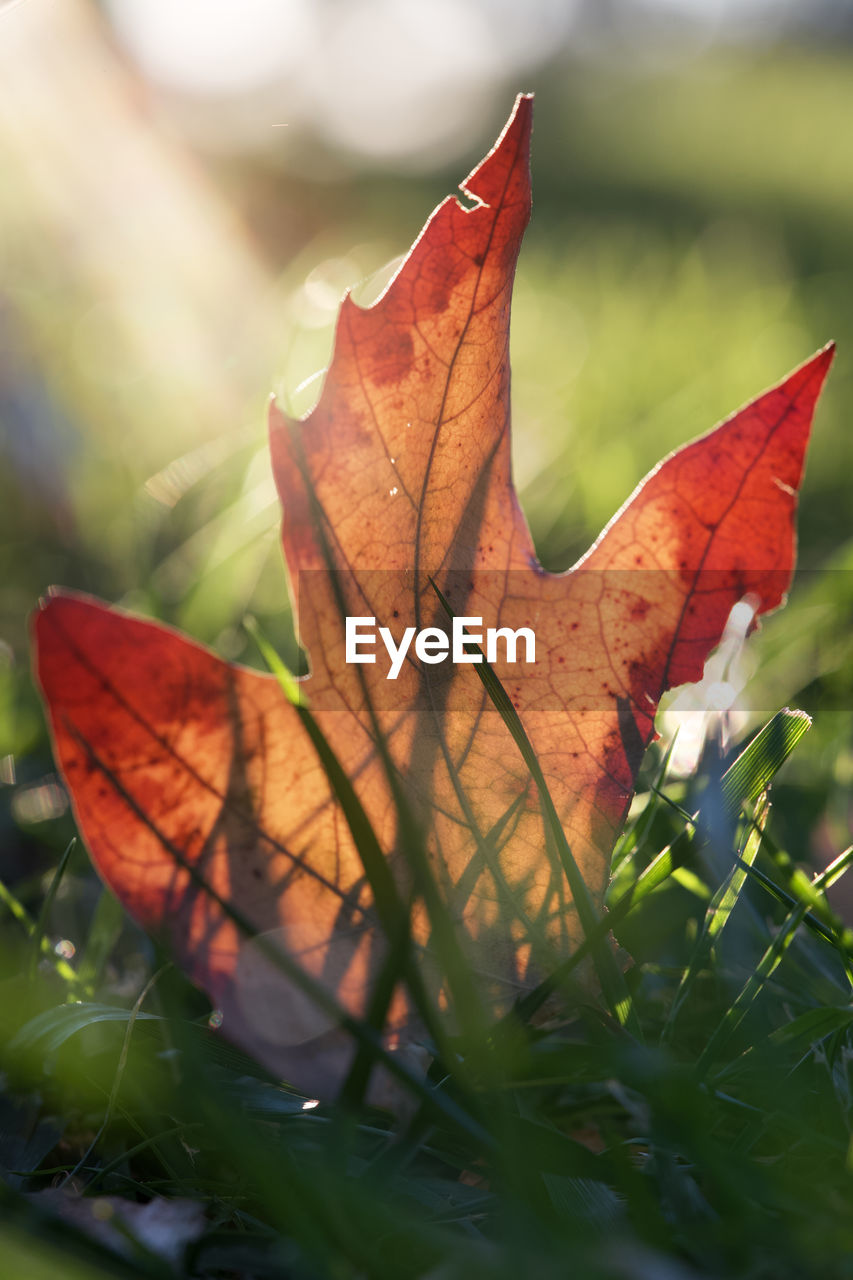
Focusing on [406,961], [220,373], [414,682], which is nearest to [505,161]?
[414,682]

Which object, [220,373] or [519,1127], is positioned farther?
[220,373]

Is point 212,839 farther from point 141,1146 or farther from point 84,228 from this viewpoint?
point 84,228

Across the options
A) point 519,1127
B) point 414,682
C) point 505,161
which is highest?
point 505,161

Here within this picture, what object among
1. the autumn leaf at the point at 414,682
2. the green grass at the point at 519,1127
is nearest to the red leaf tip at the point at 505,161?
the autumn leaf at the point at 414,682

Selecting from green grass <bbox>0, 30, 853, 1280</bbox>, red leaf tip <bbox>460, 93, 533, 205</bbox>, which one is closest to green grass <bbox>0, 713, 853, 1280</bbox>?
green grass <bbox>0, 30, 853, 1280</bbox>

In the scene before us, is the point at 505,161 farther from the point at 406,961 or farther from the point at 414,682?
the point at 406,961
